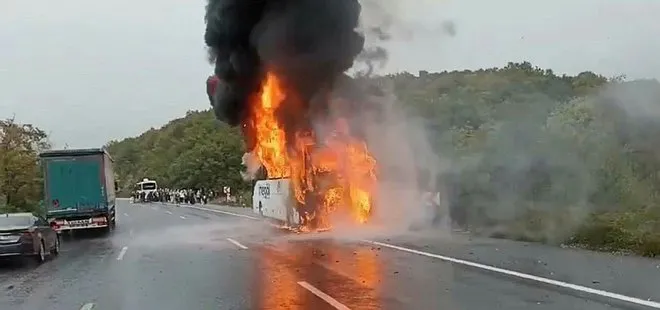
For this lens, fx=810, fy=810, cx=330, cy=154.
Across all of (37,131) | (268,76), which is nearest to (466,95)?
(268,76)

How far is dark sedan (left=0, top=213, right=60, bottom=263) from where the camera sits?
60.2 ft

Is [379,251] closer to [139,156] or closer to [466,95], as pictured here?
[466,95]

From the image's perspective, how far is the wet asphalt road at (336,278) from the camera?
34.6 ft

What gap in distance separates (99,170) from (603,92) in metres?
17.6

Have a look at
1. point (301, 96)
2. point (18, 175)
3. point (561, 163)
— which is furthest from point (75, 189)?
point (561, 163)

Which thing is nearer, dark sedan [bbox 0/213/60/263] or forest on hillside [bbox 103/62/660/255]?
dark sedan [bbox 0/213/60/263]

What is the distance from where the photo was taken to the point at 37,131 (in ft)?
164

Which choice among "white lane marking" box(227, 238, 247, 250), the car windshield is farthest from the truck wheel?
"white lane marking" box(227, 238, 247, 250)

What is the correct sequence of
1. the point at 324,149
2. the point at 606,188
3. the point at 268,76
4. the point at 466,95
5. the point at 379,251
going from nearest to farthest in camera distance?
the point at 379,251, the point at 606,188, the point at 324,149, the point at 268,76, the point at 466,95

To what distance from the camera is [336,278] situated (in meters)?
13.0

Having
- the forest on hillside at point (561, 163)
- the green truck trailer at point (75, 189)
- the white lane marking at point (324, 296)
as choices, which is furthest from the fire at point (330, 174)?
the white lane marking at point (324, 296)

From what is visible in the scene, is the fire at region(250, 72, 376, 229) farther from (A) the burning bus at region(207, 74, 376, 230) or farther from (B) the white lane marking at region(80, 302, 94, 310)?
(B) the white lane marking at region(80, 302, 94, 310)

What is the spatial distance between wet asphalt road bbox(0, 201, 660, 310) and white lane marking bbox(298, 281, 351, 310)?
0.04ft

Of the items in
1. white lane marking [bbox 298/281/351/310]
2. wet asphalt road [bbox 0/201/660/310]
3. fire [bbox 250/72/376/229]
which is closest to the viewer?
white lane marking [bbox 298/281/351/310]
